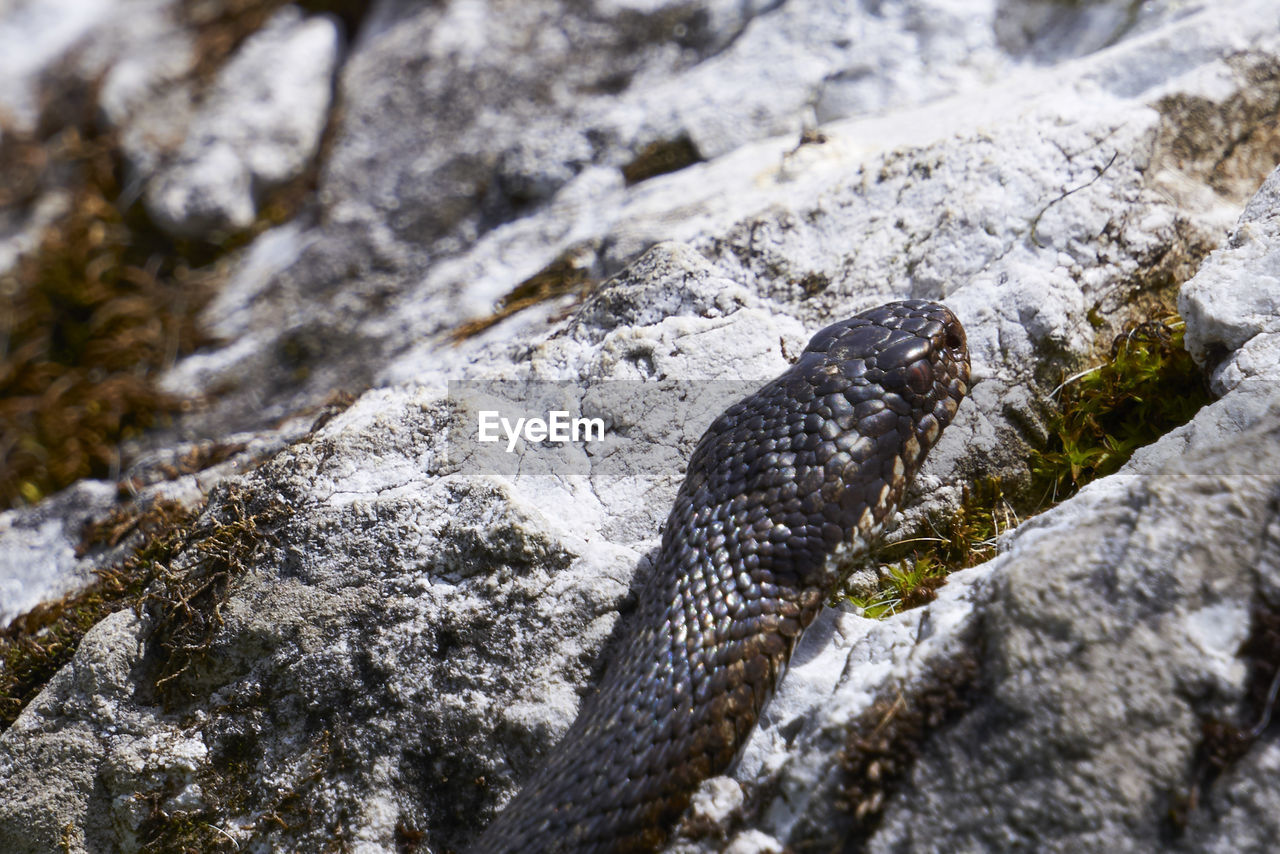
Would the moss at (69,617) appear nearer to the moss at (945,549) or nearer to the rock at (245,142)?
the moss at (945,549)

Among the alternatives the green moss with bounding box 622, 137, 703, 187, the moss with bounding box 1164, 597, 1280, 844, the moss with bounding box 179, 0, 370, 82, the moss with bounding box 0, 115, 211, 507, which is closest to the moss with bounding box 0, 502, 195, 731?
the moss with bounding box 0, 115, 211, 507

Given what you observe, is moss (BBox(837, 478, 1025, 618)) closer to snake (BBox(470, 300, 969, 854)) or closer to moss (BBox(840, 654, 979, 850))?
snake (BBox(470, 300, 969, 854))

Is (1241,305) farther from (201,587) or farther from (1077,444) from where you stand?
(201,587)

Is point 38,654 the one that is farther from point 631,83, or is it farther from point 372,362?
point 631,83

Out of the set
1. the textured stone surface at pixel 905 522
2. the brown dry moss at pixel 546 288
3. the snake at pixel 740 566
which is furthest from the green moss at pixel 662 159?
the snake at pixel 740 566

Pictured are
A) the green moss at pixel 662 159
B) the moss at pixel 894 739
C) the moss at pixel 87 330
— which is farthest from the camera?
the moss at pixel 87 330
